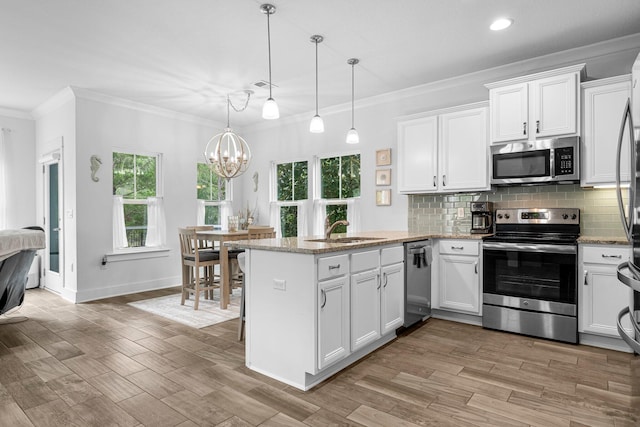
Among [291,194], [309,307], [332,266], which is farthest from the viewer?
[291,194]

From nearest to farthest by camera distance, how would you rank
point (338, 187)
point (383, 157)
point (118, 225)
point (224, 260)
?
point (224, 260), point (383, 157), point (118, 225), point (338, 187)

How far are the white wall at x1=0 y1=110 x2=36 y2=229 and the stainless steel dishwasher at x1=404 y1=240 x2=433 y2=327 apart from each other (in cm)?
558

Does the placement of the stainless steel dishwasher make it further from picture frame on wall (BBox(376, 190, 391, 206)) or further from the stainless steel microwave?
picture frame on wall (BBox(376, 190, 391, 206))

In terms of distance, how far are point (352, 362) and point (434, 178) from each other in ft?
7.53

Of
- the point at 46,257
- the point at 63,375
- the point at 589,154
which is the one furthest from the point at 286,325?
the point at 46,257

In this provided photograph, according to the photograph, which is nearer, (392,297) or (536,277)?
(392,297)

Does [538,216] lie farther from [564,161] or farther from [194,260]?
[194,260]

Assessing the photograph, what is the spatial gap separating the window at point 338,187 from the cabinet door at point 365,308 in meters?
2.39

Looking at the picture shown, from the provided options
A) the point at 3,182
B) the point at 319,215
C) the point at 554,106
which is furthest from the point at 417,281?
the point at 3,182

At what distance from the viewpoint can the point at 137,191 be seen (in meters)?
5.46

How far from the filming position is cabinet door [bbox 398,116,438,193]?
13.7 ft

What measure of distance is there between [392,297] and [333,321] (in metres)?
0.87

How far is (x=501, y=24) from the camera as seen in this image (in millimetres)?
3105

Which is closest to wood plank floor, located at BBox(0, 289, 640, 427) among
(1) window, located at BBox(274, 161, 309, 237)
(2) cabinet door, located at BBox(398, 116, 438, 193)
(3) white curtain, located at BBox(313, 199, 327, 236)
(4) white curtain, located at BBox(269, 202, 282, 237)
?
(2) cabinet door, located at BBox(398, 116, 438, 193)
